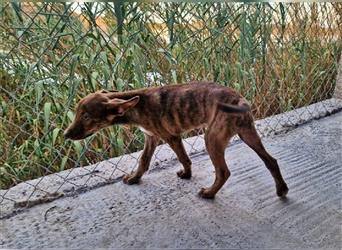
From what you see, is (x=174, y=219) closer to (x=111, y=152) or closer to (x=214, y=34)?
(x=111, y=152)

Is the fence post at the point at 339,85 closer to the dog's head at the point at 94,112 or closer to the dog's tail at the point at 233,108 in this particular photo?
the dog's tail at the point at 233,108

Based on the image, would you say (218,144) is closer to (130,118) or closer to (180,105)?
(180,105)

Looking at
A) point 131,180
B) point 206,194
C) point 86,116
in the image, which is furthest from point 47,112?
point 206,194

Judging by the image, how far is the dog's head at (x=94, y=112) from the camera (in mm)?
1187

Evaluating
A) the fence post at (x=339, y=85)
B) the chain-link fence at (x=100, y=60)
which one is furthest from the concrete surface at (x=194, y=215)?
the fence post at (x=339, y=85)

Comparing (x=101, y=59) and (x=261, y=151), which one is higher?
(x=101, y=59)

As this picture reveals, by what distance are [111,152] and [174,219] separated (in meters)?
0.49

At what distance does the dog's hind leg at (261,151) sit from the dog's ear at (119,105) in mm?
358

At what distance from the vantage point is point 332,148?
1846mm

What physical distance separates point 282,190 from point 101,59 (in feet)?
2.49

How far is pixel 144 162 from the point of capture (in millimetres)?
1459

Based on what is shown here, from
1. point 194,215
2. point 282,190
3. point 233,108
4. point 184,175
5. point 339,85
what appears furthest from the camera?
point 339,85

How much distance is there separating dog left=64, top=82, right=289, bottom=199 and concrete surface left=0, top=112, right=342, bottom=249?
0.09 meters

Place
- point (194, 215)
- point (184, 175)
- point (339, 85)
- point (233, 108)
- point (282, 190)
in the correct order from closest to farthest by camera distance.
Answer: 1. point (233, 108)
2. point (194, 215)
3. point (282, 190)
4. point (184, 175)
5. point (339, 85)
